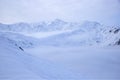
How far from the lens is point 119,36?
7367 inches

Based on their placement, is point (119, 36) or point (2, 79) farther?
point (119, 36)

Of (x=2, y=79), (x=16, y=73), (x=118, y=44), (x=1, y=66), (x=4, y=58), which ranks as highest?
(x=118, y=44)

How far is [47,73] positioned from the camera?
414 inches

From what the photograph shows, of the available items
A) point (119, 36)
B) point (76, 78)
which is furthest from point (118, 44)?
point (76, 78)

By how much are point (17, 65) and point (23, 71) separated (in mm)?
936

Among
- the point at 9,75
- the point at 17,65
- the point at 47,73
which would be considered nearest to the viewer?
the point at 9,75

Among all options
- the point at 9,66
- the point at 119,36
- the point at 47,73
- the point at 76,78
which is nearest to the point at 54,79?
the point at 47,73

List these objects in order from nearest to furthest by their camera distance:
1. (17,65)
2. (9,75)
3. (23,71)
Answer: (9,75), (23,71), (17,65)

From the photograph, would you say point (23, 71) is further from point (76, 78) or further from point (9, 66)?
point (76, 78)

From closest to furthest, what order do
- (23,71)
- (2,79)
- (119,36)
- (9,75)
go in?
(2,79) < (9,75) < (23,71) < (119,36)

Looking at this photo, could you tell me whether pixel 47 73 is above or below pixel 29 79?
above

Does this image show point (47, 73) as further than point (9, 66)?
Yes

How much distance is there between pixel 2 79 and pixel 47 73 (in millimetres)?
3418

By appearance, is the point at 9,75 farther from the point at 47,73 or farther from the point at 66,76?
the point at 66,76
